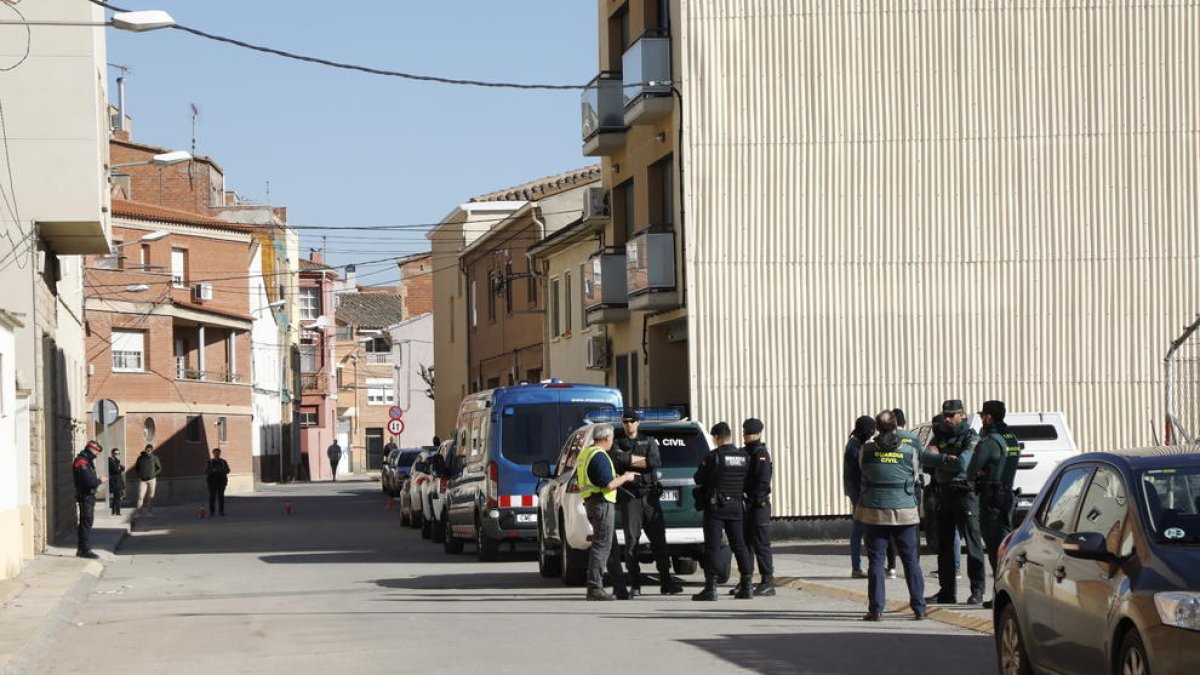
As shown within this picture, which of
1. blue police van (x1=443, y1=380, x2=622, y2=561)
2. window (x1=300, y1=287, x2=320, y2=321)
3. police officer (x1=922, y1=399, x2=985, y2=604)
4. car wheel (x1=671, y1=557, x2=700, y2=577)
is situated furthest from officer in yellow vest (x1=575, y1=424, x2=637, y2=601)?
window (x1=300, y1=287, x2=320, y2=321)

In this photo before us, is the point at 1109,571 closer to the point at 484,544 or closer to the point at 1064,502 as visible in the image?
the point at 1064,502

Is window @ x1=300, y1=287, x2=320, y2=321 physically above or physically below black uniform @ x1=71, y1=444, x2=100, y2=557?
above

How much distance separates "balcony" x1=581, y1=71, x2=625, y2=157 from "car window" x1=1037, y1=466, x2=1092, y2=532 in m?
25.7

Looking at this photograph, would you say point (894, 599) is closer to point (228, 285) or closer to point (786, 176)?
point (786, 176)

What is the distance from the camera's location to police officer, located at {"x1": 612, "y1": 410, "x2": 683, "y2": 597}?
18.4m

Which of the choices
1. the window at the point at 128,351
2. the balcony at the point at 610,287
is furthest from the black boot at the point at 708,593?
the window at the point at 128,351

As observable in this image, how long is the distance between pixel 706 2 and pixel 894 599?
14.5 metres

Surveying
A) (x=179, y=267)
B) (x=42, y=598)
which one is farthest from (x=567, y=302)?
(x=42, y=598)

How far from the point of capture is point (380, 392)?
113 m

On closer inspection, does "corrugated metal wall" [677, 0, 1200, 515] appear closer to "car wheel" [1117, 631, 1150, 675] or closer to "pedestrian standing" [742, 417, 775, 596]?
"pedestrian standing" [742, 417, 775, 596]

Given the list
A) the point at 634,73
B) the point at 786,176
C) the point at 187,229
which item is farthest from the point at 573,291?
the point at 187,229

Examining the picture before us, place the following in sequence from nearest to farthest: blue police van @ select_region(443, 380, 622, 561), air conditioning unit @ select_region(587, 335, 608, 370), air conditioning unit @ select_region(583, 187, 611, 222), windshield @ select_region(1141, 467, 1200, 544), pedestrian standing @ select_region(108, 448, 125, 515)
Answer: windshield @ select_region(1141, 467, 1200, 544), blue police van @ select_region(443, 380, 622, 561), air conditioning unit @ select_region(583, 187, 611, 222), air conditioning unit @ select_region(587, 335, 608, 370), pedestrian standing @ select_region(108, 448, 125, 515)

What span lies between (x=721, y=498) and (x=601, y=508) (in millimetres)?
1285

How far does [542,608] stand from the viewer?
17484 millimetres
